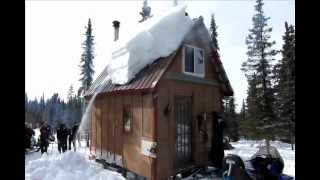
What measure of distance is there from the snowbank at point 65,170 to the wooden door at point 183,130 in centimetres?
216

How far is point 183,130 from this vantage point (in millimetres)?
10578

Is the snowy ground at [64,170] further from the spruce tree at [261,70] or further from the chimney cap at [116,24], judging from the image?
the spruce tree at [261,70]

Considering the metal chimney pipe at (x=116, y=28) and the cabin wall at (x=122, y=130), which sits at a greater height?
the metal chimney pipe at (x=116, y=28)

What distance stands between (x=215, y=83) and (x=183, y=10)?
3.15 metres

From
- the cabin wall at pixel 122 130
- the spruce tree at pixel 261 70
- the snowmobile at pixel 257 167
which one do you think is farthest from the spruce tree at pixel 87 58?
the snowmobile at pixel 257 167

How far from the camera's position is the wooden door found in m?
10.3

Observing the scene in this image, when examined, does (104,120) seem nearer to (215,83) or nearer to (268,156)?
(215,83)

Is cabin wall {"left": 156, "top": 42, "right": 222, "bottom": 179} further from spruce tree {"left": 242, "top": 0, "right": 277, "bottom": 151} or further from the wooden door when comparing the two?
spruce tree {"left": 242, "top": 0, "right": 277, "bottom": 151}

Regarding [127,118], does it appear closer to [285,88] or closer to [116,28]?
[116,28]

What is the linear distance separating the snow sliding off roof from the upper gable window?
0.68 meters

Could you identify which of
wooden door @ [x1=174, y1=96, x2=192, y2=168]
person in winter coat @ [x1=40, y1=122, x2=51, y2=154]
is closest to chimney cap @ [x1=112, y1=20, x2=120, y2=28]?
person in winter coat @ [x1=40, y1=122, x2=51, y2=154]

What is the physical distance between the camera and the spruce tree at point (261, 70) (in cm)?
2383
